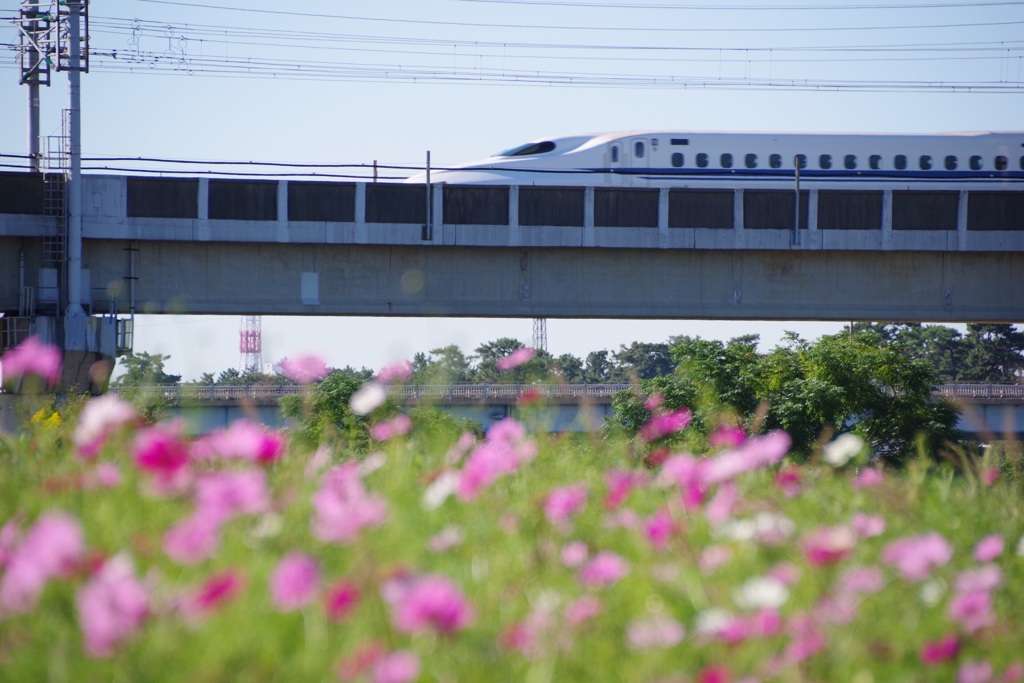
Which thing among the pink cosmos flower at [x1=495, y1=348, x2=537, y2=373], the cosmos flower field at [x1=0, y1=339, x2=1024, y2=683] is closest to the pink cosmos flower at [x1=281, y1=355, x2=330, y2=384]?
the cosmos flower field at [x1=0, y1=339, x2=1024, y2=683]

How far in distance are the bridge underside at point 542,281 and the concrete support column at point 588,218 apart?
2.14 ft

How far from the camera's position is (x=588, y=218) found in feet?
85.6

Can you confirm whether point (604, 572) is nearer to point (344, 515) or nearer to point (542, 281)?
point (344, 515)

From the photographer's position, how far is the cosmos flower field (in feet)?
9.62

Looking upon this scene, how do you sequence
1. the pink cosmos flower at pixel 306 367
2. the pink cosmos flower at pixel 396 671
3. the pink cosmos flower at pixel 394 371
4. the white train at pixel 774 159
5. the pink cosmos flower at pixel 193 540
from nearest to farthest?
1. the pink cosmos flower at pixel 396 671
2. the pink cosmos flower at pixel 193 540
3. the pink cosmos flower at pixel 306 367
4. the pink cosmos flower at pixel 394 371
5. the white train at pixel 774 159

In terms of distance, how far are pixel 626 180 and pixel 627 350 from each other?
70.0 metres

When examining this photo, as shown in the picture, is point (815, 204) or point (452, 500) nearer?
point (452, 500)

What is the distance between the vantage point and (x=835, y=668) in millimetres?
3221

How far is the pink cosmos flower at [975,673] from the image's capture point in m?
3.16

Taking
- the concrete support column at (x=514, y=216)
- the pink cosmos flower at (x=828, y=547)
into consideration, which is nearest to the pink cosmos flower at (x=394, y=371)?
the pink cosmos flower at (x=828, y=547)

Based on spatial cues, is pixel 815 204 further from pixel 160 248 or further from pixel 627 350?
pixel 627 350

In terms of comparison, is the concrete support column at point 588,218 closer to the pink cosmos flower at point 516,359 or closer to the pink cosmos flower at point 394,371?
the pink cosmos flower at point 516,359

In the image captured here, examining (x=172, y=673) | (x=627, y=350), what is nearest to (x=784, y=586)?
(x=172, y=673)

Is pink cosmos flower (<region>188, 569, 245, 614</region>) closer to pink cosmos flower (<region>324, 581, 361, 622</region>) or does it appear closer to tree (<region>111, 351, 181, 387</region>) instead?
pink cosmos flower (<region>324, 581, 361, 622</region>)
